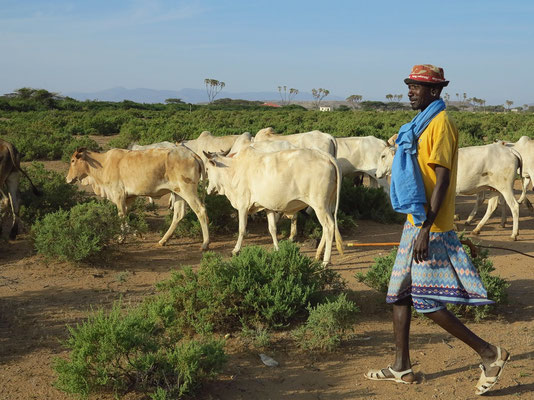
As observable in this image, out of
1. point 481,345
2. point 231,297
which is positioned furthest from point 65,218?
point 481,345

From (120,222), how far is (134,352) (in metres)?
4.54

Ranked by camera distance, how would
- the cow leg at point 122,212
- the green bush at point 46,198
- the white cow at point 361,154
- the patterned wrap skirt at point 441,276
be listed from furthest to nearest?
1. the white cow at point 361,154
2. the green bush at point 46,198
3. the cow leg at point 122,212
4. the patterned wrap skirt at point 441,276

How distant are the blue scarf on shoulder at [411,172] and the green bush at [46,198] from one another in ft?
25.2

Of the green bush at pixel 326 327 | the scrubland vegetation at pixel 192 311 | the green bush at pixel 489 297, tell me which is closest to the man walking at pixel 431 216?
the green bush at pixel 326 327

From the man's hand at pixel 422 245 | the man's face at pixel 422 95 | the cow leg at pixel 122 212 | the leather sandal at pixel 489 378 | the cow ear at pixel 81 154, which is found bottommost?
the leather sandal at pixel 489 378

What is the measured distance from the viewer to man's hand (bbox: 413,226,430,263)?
4.39m

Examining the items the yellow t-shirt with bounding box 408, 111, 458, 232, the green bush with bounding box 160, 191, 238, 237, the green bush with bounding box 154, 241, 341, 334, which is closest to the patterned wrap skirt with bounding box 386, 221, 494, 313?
the yellow t-shirt with bounding box 408, 111, 458, 232

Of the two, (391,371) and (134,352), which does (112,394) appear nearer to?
(134,352)

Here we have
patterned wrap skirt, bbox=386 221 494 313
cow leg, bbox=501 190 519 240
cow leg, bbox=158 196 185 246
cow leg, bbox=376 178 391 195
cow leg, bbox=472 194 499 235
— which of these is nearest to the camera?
patterned wrap skirt, bbox=386 221 494 313

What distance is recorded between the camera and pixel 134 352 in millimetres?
4828

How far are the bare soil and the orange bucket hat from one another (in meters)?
2.33

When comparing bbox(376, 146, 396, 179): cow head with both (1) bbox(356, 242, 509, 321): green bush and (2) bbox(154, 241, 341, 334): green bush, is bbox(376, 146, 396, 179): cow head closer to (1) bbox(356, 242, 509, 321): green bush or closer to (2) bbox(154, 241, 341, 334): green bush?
(1) bbox(356, 242, 509, 321): green bush

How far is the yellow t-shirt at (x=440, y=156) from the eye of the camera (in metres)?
4.34

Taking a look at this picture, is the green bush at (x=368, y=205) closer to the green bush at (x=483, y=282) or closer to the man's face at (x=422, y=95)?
the green bush at (x=483, y=282)
